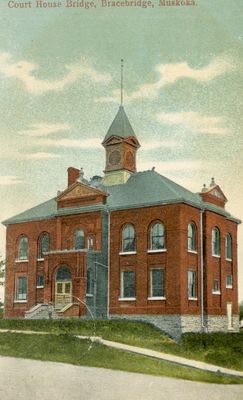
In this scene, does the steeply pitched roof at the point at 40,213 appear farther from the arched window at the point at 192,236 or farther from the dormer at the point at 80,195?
the arched window at the point at 192,236

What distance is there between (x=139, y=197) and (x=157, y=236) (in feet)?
7.87

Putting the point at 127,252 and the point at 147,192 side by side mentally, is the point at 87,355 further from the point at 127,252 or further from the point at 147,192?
the point at 147,192

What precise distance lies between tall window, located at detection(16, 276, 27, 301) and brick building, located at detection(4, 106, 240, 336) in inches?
2.2

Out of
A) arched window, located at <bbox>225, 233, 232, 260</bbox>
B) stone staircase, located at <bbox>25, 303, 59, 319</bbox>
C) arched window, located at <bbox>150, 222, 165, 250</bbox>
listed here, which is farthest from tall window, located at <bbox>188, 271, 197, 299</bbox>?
stone staircase, located at <bbox>25, 303, 59, 319</bbox>

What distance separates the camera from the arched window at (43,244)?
3180 cm

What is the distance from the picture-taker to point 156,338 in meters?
26.1

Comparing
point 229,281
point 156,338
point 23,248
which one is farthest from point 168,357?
point 23,248

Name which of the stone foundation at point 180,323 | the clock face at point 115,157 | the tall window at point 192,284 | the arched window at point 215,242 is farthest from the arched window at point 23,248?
the arched window at point 215,242

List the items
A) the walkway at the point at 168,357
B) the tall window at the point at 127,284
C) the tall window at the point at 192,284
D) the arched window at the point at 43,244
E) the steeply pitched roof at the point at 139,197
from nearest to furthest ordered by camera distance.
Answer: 1. the walkway at the point at 168,357
2. the tall window at the point at 192,284
3. the steeply pitched roof at the point at 139,197
4. the tall window at the point at 127,284
5. the arched window at the point at 43,244

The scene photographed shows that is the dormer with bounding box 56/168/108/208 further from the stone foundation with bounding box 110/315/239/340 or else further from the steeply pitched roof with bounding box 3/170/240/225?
the stone foundation with bounding box 110/315/239/340

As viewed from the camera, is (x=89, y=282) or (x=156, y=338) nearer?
(x=156, y=338)

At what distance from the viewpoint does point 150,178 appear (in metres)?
31.1

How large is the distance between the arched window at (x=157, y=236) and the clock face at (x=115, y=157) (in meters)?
5.05

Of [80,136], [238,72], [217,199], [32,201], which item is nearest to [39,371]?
[32,201]
